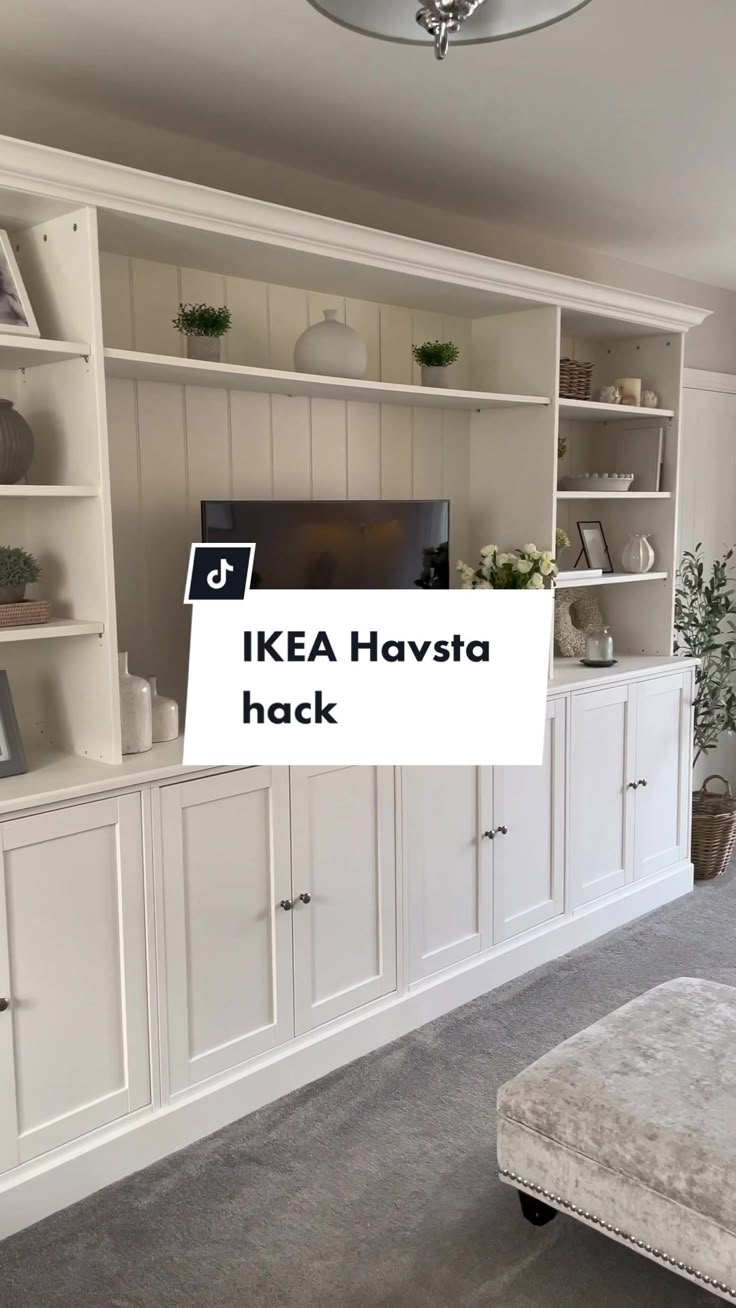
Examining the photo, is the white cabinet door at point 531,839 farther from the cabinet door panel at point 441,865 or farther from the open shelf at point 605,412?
the open shelf at point 605,412

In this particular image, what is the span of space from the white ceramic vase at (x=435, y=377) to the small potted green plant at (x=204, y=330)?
0.78 metres

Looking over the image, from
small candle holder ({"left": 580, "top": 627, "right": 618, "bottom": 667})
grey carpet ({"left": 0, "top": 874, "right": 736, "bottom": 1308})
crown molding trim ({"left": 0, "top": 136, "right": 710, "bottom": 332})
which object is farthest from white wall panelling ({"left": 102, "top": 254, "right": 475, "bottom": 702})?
grey carpet ({"left": 0, "top": 874, "right": 736, "bottom": 1308})

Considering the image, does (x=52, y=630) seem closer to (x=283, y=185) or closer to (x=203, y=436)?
(x=203, y=436)

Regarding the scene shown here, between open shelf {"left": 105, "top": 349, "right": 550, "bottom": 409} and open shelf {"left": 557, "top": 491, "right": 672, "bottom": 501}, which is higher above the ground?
open shelf {"left": 105, "top": 349, "right": 550, "bottom": 409}

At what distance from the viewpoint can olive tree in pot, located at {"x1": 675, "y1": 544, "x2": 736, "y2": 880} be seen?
4.37m

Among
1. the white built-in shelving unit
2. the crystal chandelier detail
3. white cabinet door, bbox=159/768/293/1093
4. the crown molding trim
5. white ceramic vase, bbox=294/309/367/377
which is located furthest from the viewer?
white ceramic vase, bbox=294/309/367/377

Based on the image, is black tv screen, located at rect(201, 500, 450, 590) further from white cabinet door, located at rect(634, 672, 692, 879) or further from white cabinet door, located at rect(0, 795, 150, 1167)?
white cabinet door, located at rect(634, 672, 692, 879)

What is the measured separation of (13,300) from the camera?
2.27 metres

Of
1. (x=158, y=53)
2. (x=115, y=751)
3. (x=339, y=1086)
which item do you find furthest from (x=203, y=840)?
(x=158, y=53)

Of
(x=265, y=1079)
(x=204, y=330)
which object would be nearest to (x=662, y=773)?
(x=265, y=1079)

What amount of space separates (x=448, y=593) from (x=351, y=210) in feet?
4.05

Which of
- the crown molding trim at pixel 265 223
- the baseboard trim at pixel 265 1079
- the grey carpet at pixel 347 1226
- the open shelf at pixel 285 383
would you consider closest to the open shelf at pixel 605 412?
the open shelf at pixel 285 383

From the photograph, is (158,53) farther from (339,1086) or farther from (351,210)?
(339,1086)

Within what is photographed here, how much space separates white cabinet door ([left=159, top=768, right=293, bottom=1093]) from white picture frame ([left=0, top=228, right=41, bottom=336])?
41.2 inches
